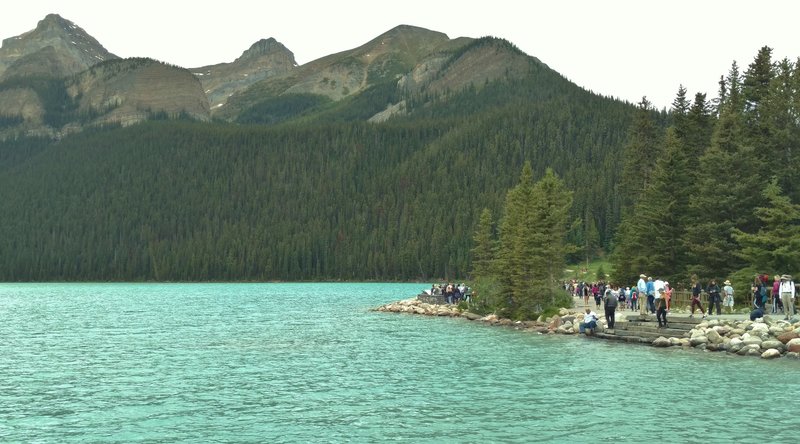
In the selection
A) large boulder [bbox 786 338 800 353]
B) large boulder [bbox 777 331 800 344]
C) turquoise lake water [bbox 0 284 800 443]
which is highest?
large boulder [bbox 777 331 800 344]

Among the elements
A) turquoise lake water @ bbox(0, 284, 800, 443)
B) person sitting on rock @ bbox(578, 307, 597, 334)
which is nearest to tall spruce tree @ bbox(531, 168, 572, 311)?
turquoise lake water @ bbox(0, 284, 800, 443)

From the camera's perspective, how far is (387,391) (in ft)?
105

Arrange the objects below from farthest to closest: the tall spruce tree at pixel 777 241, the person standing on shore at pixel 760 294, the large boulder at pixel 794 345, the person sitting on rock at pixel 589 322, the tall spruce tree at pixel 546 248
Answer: the tall spruce tree at pixel 546 248, the person sitting on rock at pixel 589 322, the tall spruce tree at pixel 777 241, the person standing on shore at pixel 760 294, the large boulder at pixel 794 345

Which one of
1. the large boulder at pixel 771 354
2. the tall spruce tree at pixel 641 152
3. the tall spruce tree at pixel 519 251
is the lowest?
the large boulder at pixel 771 354

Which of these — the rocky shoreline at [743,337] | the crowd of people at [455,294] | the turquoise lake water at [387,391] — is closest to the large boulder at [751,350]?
the rocky shoreline at [743,337]

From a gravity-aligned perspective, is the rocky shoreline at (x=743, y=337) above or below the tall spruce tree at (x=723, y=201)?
below

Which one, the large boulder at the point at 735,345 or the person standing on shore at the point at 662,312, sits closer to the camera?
the large boulder at the point at 735,345

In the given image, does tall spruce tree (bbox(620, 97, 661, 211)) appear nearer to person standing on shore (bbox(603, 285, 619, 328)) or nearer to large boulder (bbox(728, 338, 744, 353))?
person standing on shore (bbox(603, 285, 619, 328))

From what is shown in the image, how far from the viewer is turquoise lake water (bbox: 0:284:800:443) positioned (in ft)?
80.4

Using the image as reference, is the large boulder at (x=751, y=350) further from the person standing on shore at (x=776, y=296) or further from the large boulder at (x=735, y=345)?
the person standing on shore at (x=776, y=296)

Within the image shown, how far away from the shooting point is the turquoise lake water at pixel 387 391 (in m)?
24.5

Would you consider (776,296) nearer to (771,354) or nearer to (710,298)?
(710,298)

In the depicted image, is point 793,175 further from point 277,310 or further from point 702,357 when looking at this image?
point 277,310

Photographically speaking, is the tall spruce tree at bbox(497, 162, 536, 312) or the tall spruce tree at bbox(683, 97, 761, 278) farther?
the tall spruce tree at bbox(497, 162, 536, 312)
